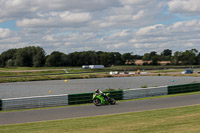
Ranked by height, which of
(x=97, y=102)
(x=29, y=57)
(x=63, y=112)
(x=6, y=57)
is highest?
(x=6, y=57)

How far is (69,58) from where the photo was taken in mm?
159125

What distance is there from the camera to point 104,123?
13.2 m

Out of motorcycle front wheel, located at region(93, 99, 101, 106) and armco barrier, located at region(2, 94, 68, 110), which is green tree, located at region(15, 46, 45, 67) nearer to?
armco barrier, located at region(2, 94, 68, 110)

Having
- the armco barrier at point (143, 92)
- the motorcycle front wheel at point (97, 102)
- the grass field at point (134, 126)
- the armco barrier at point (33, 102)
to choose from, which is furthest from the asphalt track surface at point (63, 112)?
the armco barrier at point (143, 92)

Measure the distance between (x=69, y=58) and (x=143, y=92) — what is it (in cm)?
13402

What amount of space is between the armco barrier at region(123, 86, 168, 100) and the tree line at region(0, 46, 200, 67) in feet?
383

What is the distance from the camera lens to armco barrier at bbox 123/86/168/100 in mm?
25634

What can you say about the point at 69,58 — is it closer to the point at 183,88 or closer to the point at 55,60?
the point at 55,60

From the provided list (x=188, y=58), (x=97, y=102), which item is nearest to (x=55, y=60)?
(x=188, y=58)

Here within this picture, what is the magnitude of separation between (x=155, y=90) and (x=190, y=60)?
472 feet

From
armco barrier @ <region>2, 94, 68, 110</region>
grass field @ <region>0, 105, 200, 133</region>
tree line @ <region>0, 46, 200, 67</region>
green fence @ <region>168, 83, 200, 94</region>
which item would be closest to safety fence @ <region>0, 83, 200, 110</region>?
armco barrier @ <region>2, 94, 68, 110</region>

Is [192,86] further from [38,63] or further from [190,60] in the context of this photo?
[190,60]

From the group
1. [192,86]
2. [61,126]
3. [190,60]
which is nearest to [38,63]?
[190,60]

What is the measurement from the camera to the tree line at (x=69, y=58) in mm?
144375
